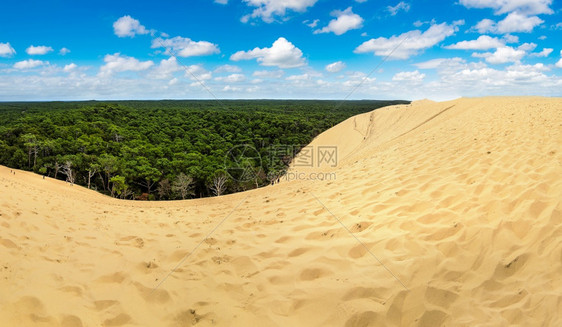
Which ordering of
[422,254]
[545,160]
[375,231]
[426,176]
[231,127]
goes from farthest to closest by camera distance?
[231,127] < [426,176] < [545,160] < [375,231] < [422,254]

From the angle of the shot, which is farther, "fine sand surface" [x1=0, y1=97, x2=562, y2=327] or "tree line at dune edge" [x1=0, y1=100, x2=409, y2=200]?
"tree line at dune edge" [x1=0, y1=100, x2=409, y2=200]

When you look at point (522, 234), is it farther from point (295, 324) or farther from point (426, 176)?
point (295, 324)

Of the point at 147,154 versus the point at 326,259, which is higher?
the point at 326,259

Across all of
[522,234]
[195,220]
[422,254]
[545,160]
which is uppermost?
[545,160]

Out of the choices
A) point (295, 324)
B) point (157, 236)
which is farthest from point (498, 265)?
point (157, 236)

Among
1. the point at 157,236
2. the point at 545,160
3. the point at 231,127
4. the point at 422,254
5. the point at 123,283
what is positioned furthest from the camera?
the point at 231,127

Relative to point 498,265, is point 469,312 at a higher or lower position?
lower

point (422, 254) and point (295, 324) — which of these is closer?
point (295, 324)

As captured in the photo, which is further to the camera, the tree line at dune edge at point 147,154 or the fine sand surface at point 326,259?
the tree line at dune edge at point 147,154
